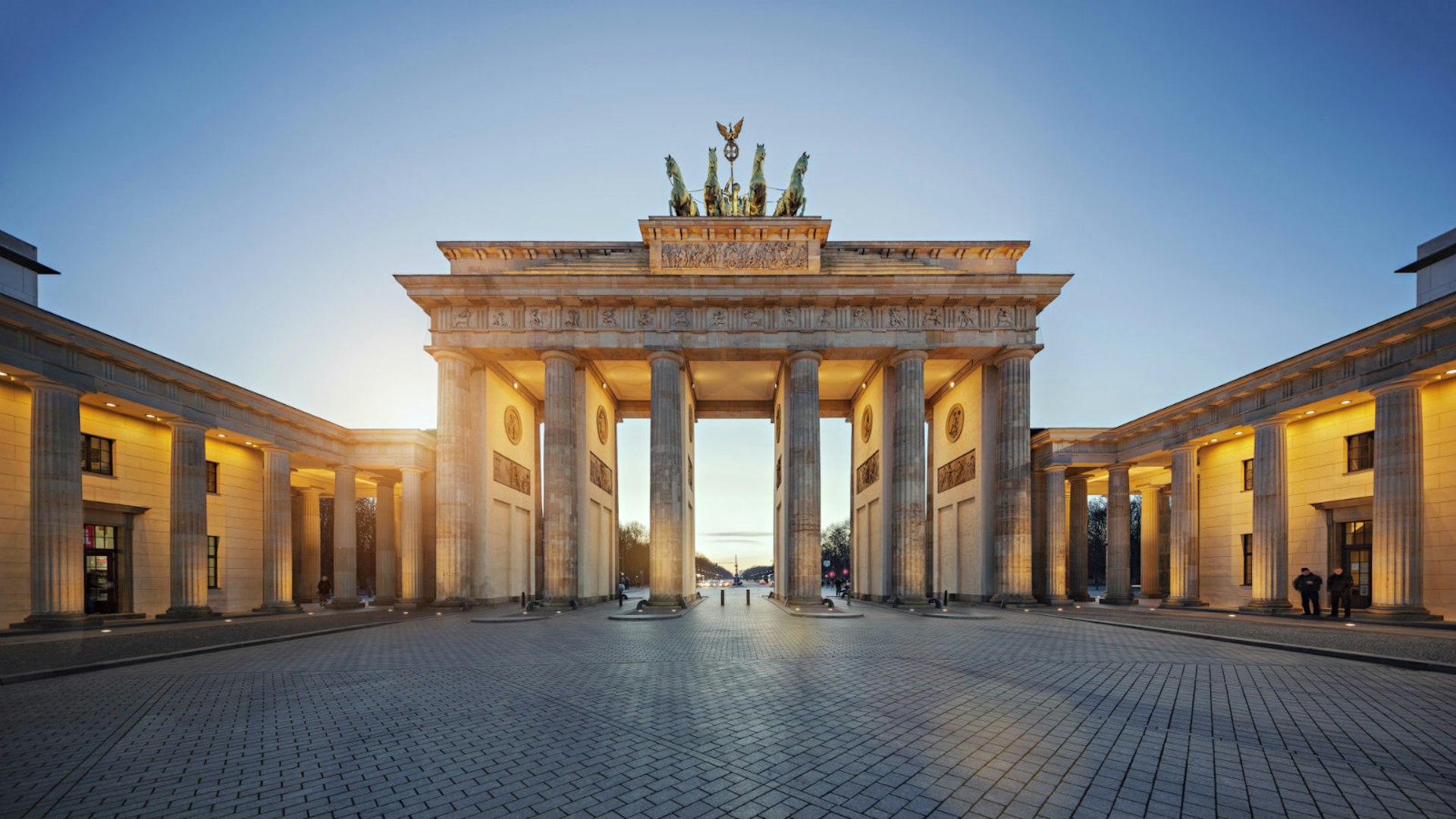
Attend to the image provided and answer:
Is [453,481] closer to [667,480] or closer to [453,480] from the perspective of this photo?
[453,480]

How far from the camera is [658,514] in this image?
2725 centimetres

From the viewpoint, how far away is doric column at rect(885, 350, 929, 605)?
88.3 feet

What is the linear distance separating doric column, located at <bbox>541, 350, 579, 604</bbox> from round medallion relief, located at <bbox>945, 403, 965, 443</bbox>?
15.7 metres

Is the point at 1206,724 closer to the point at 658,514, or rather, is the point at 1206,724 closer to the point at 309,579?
the point at 658,514

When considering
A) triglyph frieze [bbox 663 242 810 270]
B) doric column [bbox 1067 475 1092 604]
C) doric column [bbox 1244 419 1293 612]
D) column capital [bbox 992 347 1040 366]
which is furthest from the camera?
doric column [bbox 1067 475 1092 604]

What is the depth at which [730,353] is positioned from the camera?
28688mm

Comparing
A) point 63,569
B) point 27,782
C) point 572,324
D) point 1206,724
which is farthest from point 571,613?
point 1206,724

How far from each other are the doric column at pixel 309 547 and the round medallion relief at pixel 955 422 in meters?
35.2

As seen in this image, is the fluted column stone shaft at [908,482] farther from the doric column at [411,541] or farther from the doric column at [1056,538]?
the doric column at [411,541]

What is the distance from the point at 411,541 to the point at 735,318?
58.7ft

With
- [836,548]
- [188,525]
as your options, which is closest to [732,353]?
[188,525]

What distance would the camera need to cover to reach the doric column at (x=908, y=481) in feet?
88.3

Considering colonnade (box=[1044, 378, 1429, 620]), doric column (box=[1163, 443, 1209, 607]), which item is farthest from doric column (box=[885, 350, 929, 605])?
doric column (box=[1163, 443, 1209, 607])

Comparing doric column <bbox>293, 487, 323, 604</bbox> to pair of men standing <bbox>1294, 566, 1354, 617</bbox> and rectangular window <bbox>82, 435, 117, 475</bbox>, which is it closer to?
rectangular window <bbox>82, 435, 117, 475</bbox>
